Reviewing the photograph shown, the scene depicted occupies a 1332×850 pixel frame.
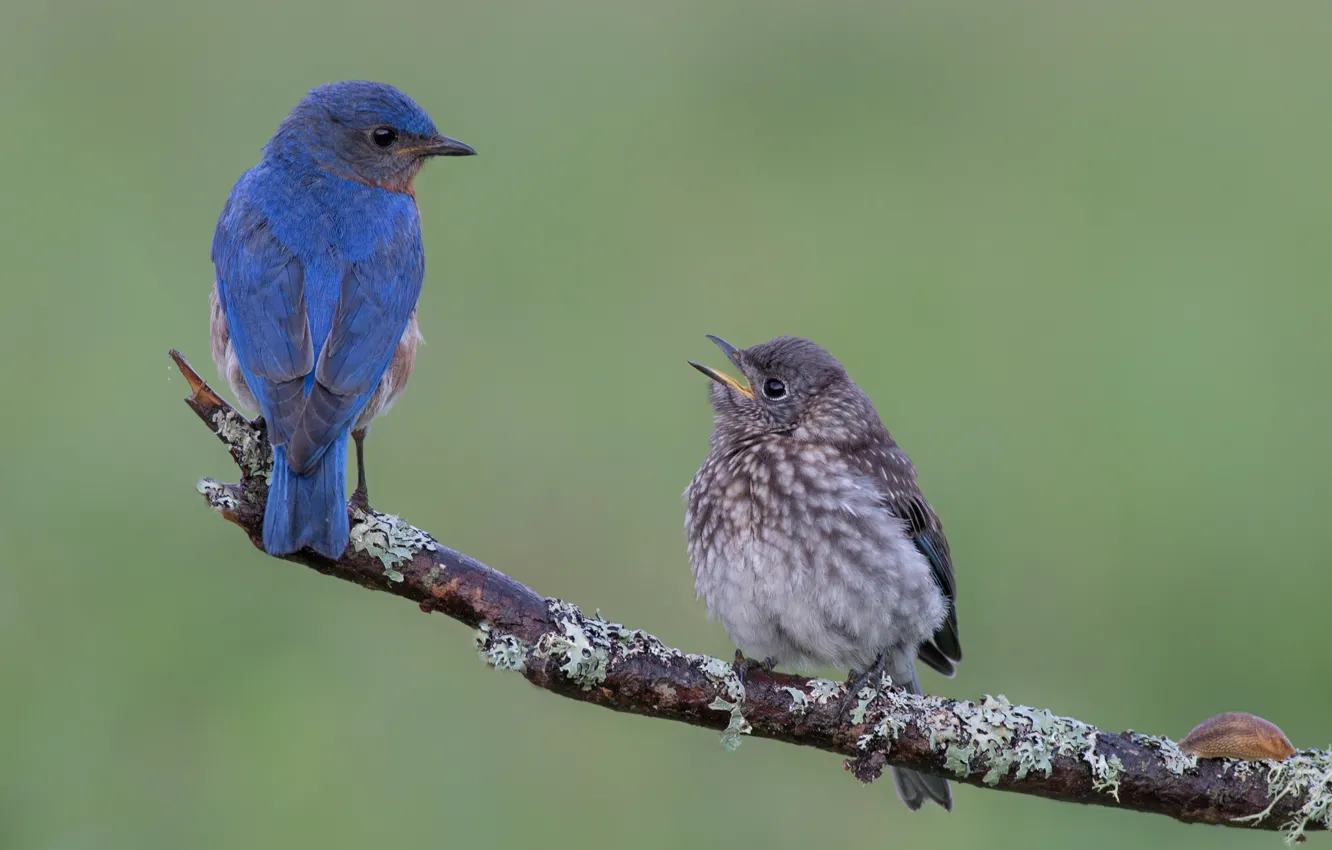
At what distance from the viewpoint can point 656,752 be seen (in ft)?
23.8

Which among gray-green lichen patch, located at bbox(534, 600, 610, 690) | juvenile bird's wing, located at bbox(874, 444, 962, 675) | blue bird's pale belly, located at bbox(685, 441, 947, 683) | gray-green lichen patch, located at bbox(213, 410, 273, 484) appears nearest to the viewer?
gray-green lichen patch, located at bbox(534, 600, 610, 690)

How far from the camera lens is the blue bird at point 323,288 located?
15.1ft

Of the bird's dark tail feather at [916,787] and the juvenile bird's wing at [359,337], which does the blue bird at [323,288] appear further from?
the bird's dark tail feather at [916,787]

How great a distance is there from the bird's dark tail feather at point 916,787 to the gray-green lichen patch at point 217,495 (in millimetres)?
2222

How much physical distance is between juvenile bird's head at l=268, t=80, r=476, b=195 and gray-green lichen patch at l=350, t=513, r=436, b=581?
1.77 m

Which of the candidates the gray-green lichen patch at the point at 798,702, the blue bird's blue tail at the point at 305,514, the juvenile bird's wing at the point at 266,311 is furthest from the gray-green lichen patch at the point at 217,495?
the gray-green lichen patch at the point at 798,702

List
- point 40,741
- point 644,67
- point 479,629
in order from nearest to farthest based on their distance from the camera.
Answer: point 479,629 → point 40,741 → point 644,67

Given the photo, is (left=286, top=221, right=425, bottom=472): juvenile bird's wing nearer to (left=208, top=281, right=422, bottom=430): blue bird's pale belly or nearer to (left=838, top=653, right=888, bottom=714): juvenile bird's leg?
(left=208, top=281, right=422, bottom=430): blue bird's pale belly

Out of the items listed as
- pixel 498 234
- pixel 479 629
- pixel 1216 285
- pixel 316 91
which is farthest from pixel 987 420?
pixel 479 629

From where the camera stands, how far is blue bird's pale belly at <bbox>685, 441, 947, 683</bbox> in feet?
17.1

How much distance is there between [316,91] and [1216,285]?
6.23m

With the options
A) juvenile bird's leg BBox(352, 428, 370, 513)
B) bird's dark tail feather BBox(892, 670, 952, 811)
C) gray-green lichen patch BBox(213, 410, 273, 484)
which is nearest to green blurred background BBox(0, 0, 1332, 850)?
bird's dark tail feather BBox(892, 670, 952, 811)

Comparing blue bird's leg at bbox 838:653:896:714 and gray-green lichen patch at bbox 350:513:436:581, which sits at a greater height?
blue bird's leg at bbox 838:653:896:714

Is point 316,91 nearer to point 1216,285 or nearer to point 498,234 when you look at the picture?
point 498,234
